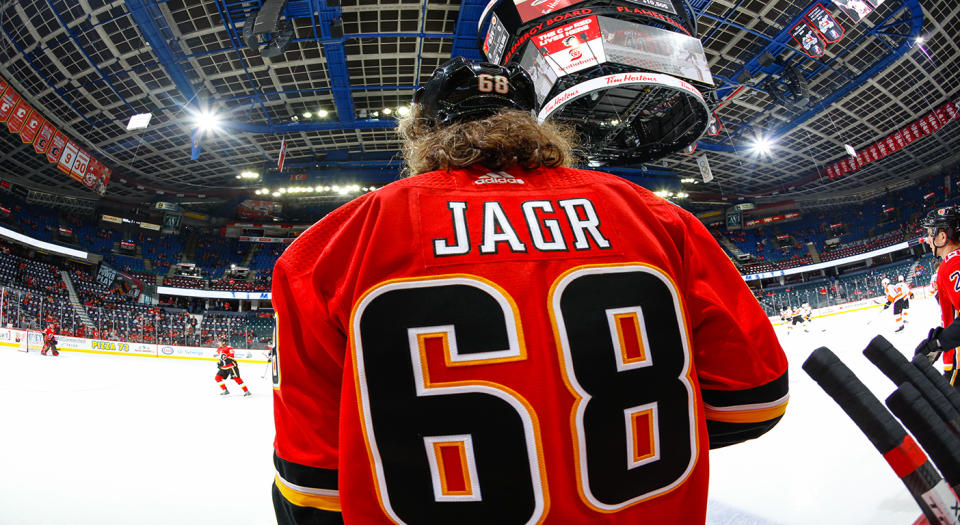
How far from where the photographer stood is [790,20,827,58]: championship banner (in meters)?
11.5

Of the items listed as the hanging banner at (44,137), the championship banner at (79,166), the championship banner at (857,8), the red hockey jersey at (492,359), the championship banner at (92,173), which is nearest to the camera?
the red hockey jersey at (492,359)

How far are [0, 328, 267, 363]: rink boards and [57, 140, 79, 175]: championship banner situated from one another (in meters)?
5.75

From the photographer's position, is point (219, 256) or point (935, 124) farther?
point (219, 256)

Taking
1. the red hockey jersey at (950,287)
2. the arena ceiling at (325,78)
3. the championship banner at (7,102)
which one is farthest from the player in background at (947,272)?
the championship banner at (7,102)

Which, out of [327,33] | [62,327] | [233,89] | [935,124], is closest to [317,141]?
[233,89]

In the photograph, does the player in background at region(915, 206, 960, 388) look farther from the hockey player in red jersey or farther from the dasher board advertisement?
the dasher board advertisement

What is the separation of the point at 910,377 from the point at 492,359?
2.36ft

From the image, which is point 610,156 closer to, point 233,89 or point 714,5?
point 714,5

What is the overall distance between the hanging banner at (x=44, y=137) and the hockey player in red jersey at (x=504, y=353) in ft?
61.9

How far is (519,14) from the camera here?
7949 millimetres

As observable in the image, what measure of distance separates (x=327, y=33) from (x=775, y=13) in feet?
45.6

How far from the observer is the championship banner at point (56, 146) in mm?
13707

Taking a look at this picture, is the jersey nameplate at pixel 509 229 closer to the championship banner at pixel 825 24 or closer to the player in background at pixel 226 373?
the player in background at pixel 226 373

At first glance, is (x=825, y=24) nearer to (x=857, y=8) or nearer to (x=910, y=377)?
(x=857, y=8)
